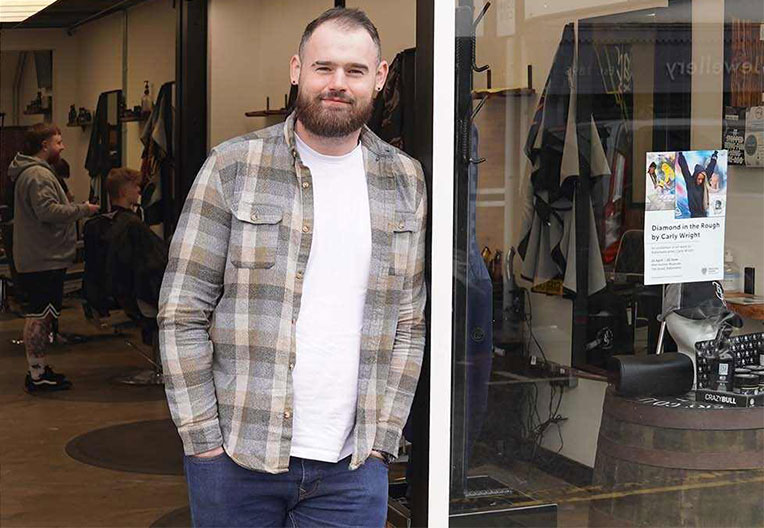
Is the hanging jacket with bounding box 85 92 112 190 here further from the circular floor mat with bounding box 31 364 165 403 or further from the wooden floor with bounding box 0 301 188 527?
the circular floor mat with bounding box 31 364 165 403

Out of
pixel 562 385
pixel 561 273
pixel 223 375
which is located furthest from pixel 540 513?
A: pixel 223 375

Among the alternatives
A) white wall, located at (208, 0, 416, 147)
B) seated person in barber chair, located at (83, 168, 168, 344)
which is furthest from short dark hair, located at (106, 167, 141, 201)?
white wall, located at (208, 0, 416, 147)

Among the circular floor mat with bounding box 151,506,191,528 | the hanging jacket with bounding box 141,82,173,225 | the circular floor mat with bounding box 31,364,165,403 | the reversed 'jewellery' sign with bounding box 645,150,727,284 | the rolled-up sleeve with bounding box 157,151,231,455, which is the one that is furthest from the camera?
the hanging jacket with bounding box 141,82,173,225

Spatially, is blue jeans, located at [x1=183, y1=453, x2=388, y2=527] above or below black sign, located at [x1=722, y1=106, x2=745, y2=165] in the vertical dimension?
below

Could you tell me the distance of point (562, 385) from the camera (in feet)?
9.66

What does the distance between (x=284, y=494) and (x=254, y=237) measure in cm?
47

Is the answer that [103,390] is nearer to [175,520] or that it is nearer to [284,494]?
[175,520]

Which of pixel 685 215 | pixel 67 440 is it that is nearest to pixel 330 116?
pixel 685 215

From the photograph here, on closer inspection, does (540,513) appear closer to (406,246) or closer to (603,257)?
(603,257)

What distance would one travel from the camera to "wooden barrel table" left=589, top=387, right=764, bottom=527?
9.26 feet

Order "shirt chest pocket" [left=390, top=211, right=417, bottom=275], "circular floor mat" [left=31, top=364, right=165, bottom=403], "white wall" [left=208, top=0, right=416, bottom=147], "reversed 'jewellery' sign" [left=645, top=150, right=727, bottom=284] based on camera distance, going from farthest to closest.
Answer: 1. "white wall" [left=208, top=0, right=416, bottom=147]
2. "circular floor mat" [left=31, top=364, right=165, bottom=403]
3. "reversed 'jewellery' sign" [left=645, top=150, right=727, bottom=284]
4. "shirt chest pocket" [left=390, top=211, right=417, bottom=275]

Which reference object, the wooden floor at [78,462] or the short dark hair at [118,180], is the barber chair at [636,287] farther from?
the short dark hair at [118,180]

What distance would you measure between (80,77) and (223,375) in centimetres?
A: 582

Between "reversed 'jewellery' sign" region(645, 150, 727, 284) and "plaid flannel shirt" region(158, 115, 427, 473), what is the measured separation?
3.18 ft
